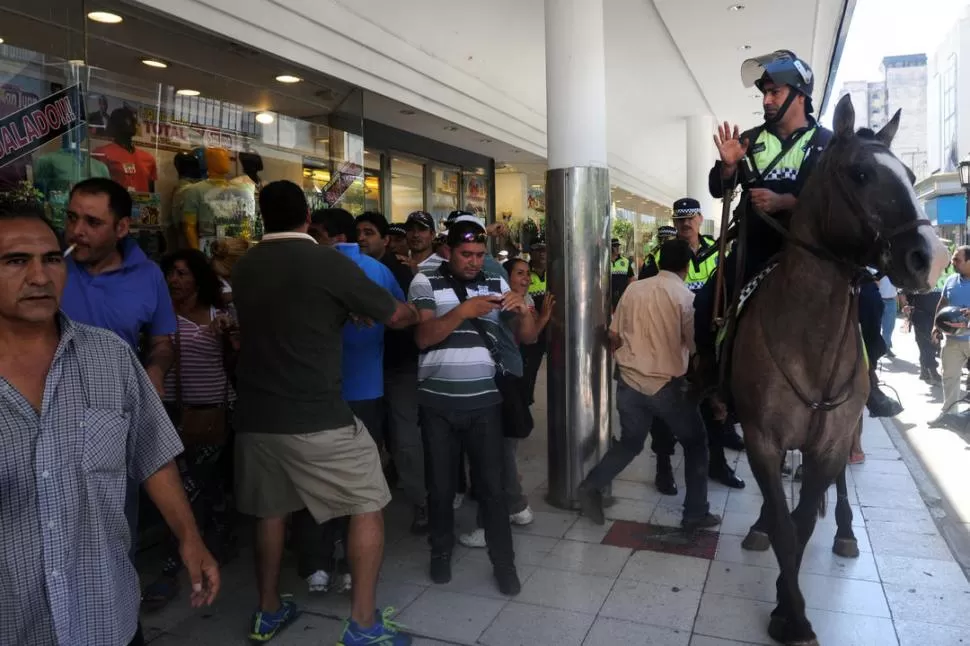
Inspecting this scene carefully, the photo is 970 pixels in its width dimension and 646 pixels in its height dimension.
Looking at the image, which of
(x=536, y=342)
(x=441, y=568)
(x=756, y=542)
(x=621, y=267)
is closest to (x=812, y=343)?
(x=756, y=542)

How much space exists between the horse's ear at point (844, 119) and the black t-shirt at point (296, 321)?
2255 millimetres

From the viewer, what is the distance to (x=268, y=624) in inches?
141

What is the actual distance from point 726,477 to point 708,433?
415 mm

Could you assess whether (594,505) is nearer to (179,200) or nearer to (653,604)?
(653,604)

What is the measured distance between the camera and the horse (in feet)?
10.6

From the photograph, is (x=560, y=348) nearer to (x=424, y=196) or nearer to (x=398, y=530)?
(x=398, y=530)

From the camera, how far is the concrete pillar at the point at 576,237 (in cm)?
539

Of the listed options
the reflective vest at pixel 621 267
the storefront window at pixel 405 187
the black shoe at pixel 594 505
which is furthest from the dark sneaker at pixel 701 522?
the storefront window at pixel 405 187

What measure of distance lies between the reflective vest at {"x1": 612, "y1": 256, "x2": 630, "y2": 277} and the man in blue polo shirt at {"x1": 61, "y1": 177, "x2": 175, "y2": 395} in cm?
779

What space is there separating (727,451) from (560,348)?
267 cm

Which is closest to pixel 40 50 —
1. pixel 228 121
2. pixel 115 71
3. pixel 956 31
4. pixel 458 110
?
pixel 115 71

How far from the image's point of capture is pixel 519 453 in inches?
281

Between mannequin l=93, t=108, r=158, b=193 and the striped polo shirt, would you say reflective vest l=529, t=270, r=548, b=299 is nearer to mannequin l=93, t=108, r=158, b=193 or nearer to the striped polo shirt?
the striped polo shirt

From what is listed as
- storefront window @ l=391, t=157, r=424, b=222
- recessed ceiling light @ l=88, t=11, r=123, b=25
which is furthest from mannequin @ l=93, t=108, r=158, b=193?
storefront window @ l=391, t=157, r=424, b=222
